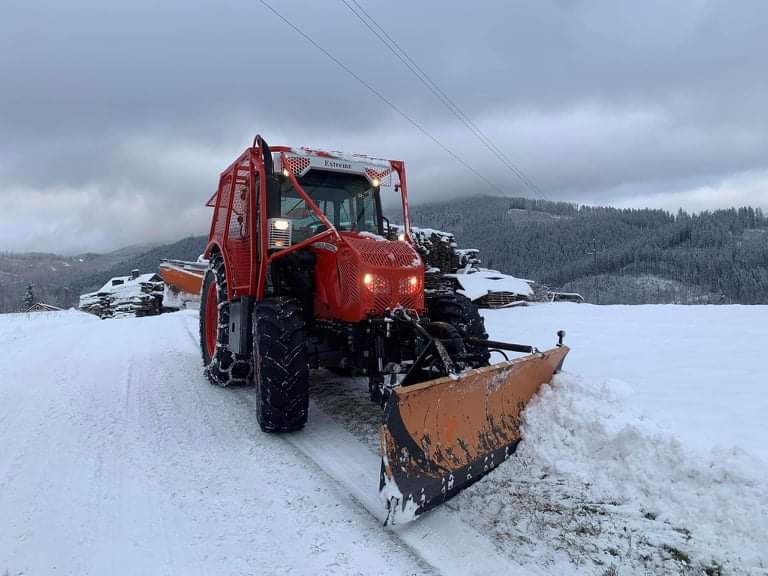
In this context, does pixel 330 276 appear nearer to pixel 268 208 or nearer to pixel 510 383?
pixel 268 208

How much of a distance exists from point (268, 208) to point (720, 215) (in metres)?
111

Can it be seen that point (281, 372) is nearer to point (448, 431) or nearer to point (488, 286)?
point (448, 431)

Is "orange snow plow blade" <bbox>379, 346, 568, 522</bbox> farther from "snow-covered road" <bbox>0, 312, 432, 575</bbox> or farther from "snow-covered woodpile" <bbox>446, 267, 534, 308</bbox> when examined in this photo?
"snow-covered woodpile" <bbox>446, 267, 534, 308</bbox>

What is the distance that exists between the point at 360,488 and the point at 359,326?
1.47m

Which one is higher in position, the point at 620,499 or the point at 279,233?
the point at 279,233

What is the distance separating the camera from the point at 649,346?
7.17 meters

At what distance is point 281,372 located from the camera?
14.0 feet

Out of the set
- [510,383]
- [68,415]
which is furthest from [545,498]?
[68,415]

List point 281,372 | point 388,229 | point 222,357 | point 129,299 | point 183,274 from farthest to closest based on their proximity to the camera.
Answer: point 129,299 → point 183,274 → point 222,357 → point 388,229 → point 281,372

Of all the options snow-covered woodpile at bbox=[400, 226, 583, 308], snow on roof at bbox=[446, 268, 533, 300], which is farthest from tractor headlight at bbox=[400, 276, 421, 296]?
snow on roof at bbox=[446, 268, 533, 300]

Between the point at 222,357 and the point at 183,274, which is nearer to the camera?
the point at 222,357

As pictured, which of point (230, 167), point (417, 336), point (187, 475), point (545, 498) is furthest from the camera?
point (230, 167)

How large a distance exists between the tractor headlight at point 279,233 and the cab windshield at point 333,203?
36cm

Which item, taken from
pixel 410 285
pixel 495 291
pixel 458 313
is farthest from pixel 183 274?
pixel 410 285
